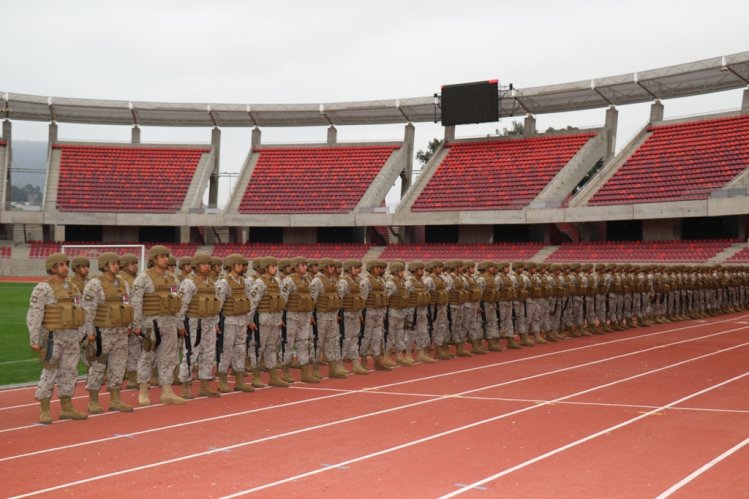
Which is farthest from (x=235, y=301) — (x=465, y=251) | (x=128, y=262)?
(x=465, y=251)

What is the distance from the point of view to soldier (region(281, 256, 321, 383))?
12.9 meters

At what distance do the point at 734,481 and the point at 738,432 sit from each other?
85.1 inches

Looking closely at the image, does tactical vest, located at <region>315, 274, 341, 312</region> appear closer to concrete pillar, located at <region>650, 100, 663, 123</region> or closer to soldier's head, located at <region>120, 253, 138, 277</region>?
soldier's head, located at <region>120, 253, 138, 277</region>

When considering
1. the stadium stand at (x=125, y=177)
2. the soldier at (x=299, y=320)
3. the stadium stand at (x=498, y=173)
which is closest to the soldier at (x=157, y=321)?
the soldier at (x=299, y=320)

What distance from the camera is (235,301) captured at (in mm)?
11938

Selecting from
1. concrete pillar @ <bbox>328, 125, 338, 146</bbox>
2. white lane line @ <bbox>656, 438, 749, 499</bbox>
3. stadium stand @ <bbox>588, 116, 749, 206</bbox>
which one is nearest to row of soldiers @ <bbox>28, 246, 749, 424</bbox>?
white lane line @ <bbox>656, 438, 749, 499</bbox>

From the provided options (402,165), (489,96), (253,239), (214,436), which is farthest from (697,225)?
(214,436)

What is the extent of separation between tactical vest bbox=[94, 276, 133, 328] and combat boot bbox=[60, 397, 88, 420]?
1023 mm

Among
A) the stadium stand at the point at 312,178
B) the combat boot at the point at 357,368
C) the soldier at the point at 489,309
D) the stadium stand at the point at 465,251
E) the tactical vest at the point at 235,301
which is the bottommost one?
the combat boot at the point at 357,368

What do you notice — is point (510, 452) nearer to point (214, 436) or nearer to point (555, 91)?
point (214, 436)

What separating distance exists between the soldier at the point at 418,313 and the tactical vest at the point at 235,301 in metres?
4.17

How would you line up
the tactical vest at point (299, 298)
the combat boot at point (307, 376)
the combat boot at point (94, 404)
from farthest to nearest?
the tactical vest at point (299, 298) < the combat boot at point (307, 376) < the combat boot at point (94, 404)

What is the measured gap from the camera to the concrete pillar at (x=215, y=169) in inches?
1941

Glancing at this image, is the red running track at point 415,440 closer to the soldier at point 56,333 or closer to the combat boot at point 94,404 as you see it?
the combat boot at point 94,404
